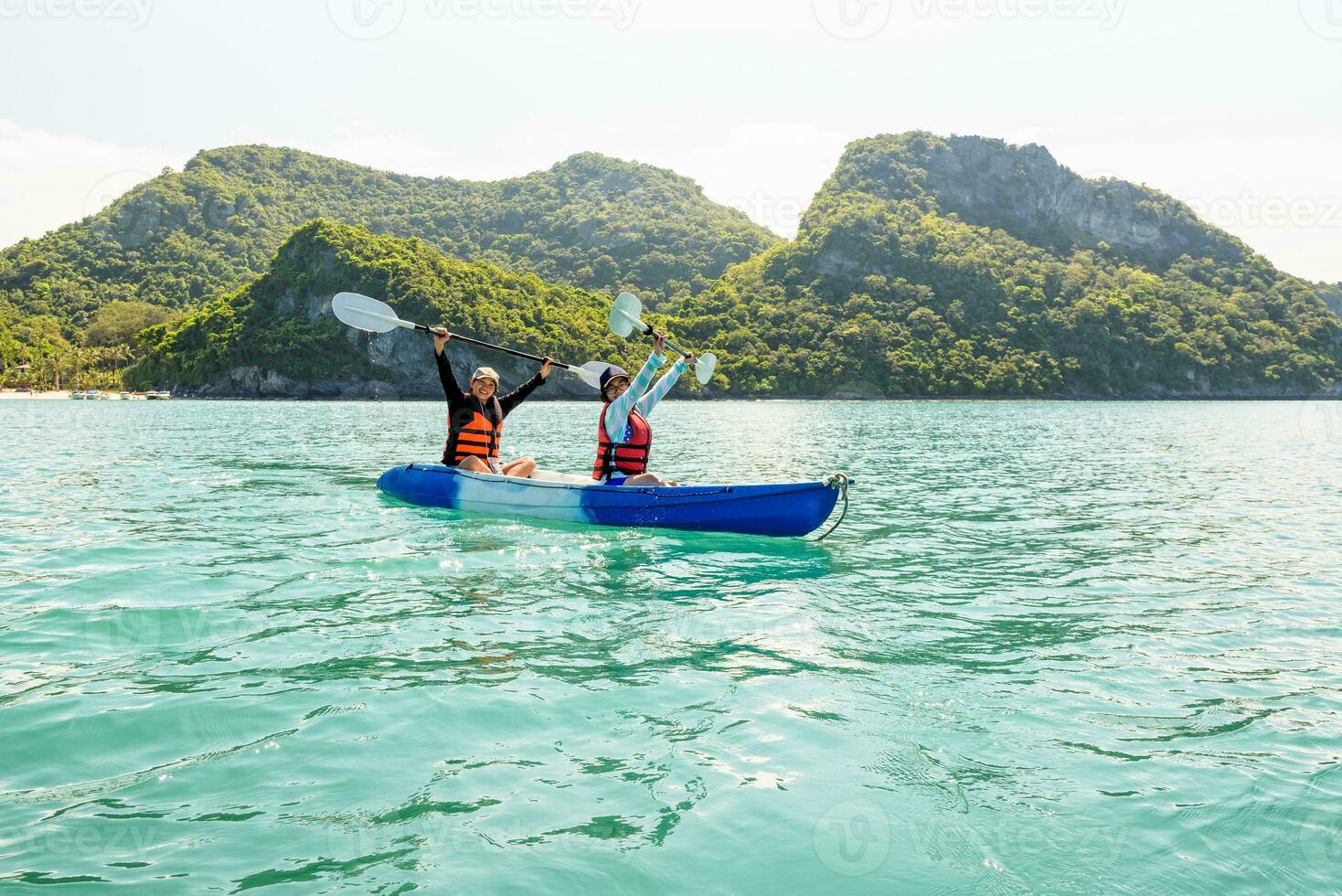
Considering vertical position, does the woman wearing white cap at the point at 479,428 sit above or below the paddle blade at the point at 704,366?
below

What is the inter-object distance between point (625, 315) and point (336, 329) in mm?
87761

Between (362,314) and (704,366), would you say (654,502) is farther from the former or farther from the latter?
(362,314)

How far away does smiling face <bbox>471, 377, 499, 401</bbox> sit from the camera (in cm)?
1138

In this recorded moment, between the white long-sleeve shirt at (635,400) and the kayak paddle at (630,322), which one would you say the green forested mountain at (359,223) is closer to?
the kayak paddle at (630,322)

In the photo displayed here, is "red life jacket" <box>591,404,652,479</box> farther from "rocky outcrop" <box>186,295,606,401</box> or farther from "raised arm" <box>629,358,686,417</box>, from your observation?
"rocky outcrop" <box>186,295,606,401</box>

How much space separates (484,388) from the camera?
11.5 m

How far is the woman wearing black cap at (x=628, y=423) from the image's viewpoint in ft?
33.6

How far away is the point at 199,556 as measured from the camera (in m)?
8.90

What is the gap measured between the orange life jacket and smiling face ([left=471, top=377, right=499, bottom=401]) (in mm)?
233

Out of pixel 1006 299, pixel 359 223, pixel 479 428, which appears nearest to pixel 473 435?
pixel 479 428

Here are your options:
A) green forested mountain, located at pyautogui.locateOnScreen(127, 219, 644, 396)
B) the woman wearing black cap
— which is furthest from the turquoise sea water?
green forested mountain, located at pyautogui.locateOnScreen(127, 219, 644, 396)

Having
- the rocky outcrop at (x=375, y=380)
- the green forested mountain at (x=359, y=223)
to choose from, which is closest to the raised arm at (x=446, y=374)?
the rocky outcrop at (x=375, y=380)

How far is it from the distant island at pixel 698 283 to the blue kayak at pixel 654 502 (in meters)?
80.5

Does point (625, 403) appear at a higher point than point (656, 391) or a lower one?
lower
